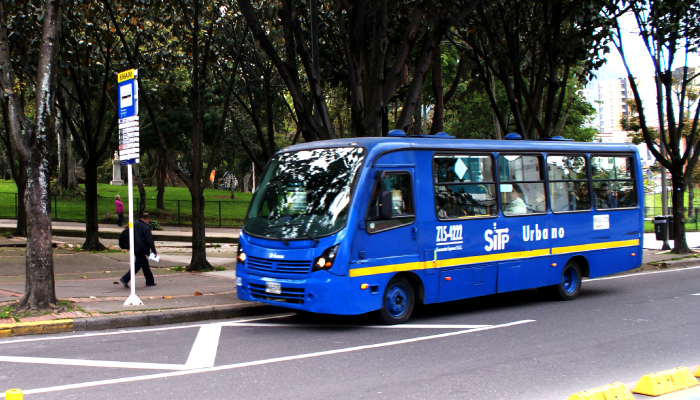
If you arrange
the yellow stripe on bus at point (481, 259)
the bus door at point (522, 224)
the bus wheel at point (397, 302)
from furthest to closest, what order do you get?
1. the bus door at point (522, 224)
2. the bus wheel at point (397, 302)
3. the yellow stripe on bus at point (481, 259)

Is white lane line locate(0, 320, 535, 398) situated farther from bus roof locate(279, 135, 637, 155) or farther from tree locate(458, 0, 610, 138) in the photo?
tree locate(458, 0, 610, 138)

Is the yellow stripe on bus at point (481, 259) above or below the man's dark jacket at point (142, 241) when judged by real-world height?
below

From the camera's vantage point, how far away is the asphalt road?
5.98 metres

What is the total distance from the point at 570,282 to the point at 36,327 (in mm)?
9277

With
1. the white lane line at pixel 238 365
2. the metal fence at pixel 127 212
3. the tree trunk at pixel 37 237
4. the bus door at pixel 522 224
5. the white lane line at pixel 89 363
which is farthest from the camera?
the metal fence at pixel 127 212

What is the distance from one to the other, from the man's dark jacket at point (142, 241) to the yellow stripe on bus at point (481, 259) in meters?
5.04

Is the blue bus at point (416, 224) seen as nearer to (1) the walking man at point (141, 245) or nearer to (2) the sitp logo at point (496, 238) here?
(2) the sitp logo at point (496, 238)

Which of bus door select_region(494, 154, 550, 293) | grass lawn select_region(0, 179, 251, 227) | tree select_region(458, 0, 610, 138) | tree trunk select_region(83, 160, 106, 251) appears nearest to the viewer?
bus door select_region(494, 154, 550, 293)

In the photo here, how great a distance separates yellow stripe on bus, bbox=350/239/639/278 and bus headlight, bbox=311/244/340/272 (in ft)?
1.13

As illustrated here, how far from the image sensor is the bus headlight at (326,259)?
8.77m

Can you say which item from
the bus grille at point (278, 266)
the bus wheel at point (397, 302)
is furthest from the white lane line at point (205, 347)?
the bus wheel at point (397, 302)

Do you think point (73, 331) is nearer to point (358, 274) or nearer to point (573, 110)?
point (358, 274)

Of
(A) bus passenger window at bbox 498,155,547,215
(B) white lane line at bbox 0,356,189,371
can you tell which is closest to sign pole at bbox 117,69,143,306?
(B) white lane line at bbox 0,356,189,371

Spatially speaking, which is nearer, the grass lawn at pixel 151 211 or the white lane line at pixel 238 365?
the white lane line at pixel 238 365
